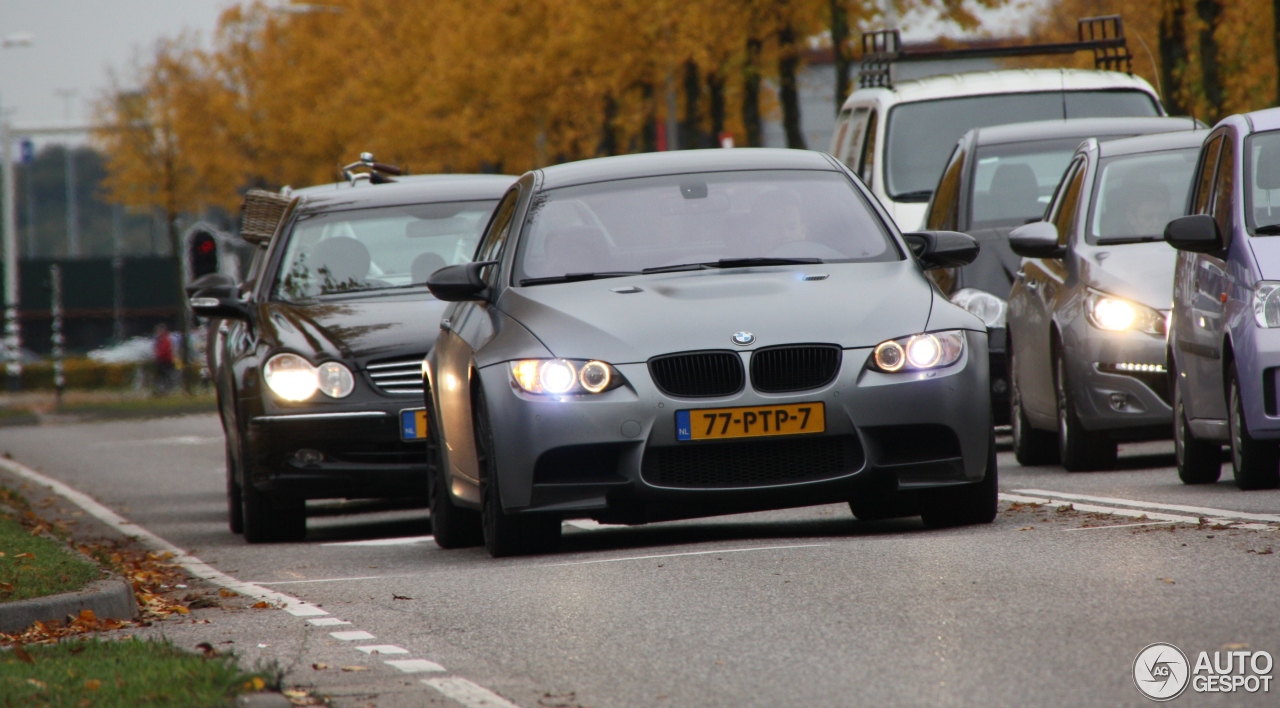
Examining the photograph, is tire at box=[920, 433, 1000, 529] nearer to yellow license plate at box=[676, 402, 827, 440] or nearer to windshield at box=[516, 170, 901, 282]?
yellow license plate at box=[676, 402, 827, 440]

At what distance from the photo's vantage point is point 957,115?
18.0 m

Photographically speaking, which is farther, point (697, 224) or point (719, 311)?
point (697, 224)

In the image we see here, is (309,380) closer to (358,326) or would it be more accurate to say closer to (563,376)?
(358,326)

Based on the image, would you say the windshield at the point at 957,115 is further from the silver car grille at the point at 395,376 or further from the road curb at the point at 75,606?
the road curb at the point at 75,606

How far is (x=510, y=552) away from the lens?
8.99 m

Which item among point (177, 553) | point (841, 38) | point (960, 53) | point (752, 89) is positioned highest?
point (841, 38)

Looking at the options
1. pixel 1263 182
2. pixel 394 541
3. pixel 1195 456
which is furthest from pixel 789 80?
pixel 1263 182

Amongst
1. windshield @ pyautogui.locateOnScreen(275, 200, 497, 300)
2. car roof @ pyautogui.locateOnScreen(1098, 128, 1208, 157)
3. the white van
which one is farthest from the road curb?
the white van

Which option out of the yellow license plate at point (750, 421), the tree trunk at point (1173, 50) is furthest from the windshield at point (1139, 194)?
the tree trunk at point (1173, 50)

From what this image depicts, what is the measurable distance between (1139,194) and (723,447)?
484 cm

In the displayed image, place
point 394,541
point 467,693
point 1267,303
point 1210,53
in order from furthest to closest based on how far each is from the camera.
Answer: point 1210,53
point 394,541
point 1267,303
point 467,693

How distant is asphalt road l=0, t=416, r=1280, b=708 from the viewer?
553 cm

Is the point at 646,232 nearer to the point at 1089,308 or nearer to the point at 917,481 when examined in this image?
the point at 917,481

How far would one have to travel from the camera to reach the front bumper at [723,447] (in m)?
8.35
